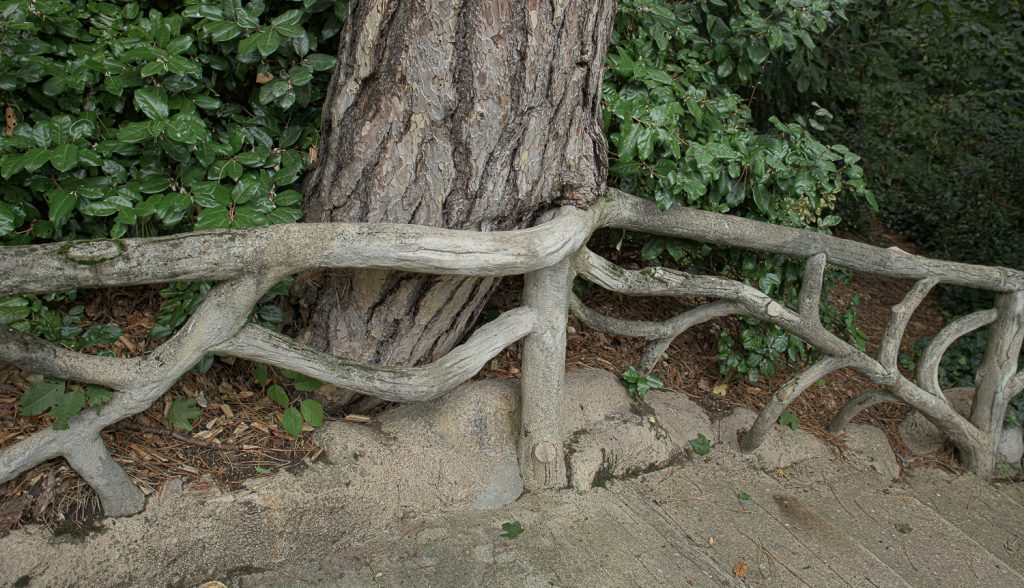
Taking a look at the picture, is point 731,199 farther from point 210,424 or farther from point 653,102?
point 210,424

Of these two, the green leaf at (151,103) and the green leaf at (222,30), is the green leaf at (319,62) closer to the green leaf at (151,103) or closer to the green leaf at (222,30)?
the green leaf at (222,30)

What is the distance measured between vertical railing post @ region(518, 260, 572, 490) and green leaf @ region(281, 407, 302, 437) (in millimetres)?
810

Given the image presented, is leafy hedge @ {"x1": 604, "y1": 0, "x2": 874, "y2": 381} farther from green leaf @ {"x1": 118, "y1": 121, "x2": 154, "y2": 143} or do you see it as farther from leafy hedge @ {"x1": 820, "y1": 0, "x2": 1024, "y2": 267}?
green leaf @ {"x1": 118, "y1": 121, "x2": 154, "y2": 143}

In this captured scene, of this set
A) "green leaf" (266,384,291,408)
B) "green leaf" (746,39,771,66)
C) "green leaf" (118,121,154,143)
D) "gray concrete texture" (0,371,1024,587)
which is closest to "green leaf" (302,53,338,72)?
"green leaf" (118,121,154,143)

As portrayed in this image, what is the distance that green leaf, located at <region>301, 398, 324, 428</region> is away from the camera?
2523mm

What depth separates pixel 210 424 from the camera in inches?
96.6

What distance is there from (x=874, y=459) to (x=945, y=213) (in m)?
3.06

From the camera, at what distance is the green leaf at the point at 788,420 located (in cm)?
346

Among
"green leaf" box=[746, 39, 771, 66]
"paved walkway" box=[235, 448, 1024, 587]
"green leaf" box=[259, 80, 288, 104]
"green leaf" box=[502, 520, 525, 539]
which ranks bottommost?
"paved walkway" box=[235, 448, 1024, 587]

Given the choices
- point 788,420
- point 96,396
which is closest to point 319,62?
point 96,396

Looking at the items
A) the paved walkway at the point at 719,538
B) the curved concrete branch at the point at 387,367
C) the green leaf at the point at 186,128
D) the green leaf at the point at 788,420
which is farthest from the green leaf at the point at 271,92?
the green leaf at the point at 788,420

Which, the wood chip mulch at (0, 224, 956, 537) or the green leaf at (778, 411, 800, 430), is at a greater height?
the wood chip mulch at (0, 224, 956, 537)

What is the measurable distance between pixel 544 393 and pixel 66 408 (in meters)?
1.51

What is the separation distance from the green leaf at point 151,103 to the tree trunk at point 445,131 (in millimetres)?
489
